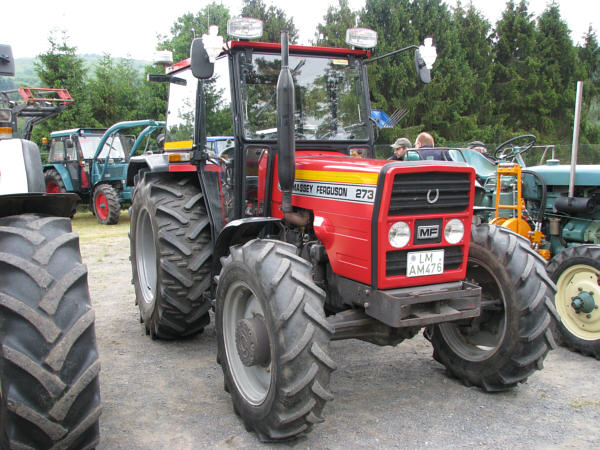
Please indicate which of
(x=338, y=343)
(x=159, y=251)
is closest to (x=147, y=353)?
(x=159, y=251)

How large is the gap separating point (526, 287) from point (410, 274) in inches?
36.2

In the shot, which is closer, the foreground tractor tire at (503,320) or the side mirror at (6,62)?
the side mirror at (6,62)

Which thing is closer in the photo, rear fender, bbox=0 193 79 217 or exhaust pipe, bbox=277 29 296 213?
rear fender, bbox=0 193 79 217

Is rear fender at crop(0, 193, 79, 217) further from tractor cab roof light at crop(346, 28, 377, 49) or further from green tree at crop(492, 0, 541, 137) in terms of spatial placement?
green tree at crop(492, 0, 541, 137)

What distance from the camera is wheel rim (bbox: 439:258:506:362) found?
151 inches

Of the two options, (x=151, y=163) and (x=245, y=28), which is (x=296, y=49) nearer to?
(x=245, y=28)

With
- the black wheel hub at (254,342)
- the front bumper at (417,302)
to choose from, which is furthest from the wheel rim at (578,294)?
the black wheel hub at (254,342)

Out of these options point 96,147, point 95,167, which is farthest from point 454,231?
point 96,147

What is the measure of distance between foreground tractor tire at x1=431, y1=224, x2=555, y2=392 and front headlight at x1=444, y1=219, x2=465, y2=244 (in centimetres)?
47

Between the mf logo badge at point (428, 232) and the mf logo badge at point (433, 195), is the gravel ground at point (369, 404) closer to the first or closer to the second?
the mf logo badge at point (428, 232)

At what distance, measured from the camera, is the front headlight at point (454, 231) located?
346 centimetres

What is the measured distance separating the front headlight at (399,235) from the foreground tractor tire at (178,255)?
1.80m

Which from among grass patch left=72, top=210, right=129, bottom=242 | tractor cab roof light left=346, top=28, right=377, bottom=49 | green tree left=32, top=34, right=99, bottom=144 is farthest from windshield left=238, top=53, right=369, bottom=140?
green tree left=32, top=34, right=99, bottom=144

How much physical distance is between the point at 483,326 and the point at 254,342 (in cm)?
182
